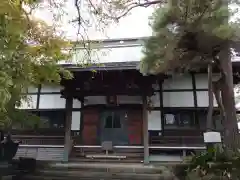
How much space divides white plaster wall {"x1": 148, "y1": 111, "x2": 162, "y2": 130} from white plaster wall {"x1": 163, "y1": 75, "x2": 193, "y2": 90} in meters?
1.04

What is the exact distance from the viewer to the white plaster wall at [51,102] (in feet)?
32.3

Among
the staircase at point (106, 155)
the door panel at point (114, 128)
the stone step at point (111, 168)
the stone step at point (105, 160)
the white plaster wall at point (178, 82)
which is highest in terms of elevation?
the white plaster wall at point (178, 82)

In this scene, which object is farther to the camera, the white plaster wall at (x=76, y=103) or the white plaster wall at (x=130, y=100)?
the white plaster wall at (x=76, y=103)

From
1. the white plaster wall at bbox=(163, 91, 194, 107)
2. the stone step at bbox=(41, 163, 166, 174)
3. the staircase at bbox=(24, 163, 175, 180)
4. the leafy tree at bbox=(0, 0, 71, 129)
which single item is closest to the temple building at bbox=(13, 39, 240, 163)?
the white plaster wall at bbox=(163, 91, 194, 107)

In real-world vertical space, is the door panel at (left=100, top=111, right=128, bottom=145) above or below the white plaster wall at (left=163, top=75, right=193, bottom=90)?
below

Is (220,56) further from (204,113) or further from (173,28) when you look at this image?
(204,113)

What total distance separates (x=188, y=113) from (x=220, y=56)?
4305mm

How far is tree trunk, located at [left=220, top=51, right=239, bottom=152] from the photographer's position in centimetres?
486

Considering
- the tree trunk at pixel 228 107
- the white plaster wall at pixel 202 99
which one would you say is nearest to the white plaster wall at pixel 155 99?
the white plaster wall at pixel 202 99

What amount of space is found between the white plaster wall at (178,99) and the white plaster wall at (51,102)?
4008 mm

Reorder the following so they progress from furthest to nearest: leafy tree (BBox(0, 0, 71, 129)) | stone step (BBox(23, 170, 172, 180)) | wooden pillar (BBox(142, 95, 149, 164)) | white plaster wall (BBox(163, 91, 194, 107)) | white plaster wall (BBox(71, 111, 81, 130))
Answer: white plaster wall (BBox(71, 111, 81, 130)), white plaster wall (BBox(163, 91, 194, 107)), wooden pillar (BBox(142, 95, 149, 164)), stone step (BBox(23, 170, 172, 180)), leafy tree (BBox(0, 0, 71, 129))

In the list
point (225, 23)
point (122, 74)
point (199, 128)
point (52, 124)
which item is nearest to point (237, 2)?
point (225, 23)

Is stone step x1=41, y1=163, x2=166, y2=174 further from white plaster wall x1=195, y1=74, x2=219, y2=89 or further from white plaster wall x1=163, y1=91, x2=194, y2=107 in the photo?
white plaster wall x1=195, y1=74, x2=219, y2=89

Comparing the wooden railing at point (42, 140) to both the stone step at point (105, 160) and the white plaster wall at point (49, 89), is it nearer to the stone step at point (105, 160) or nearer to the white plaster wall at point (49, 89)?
the stone step at point (105, 160)
